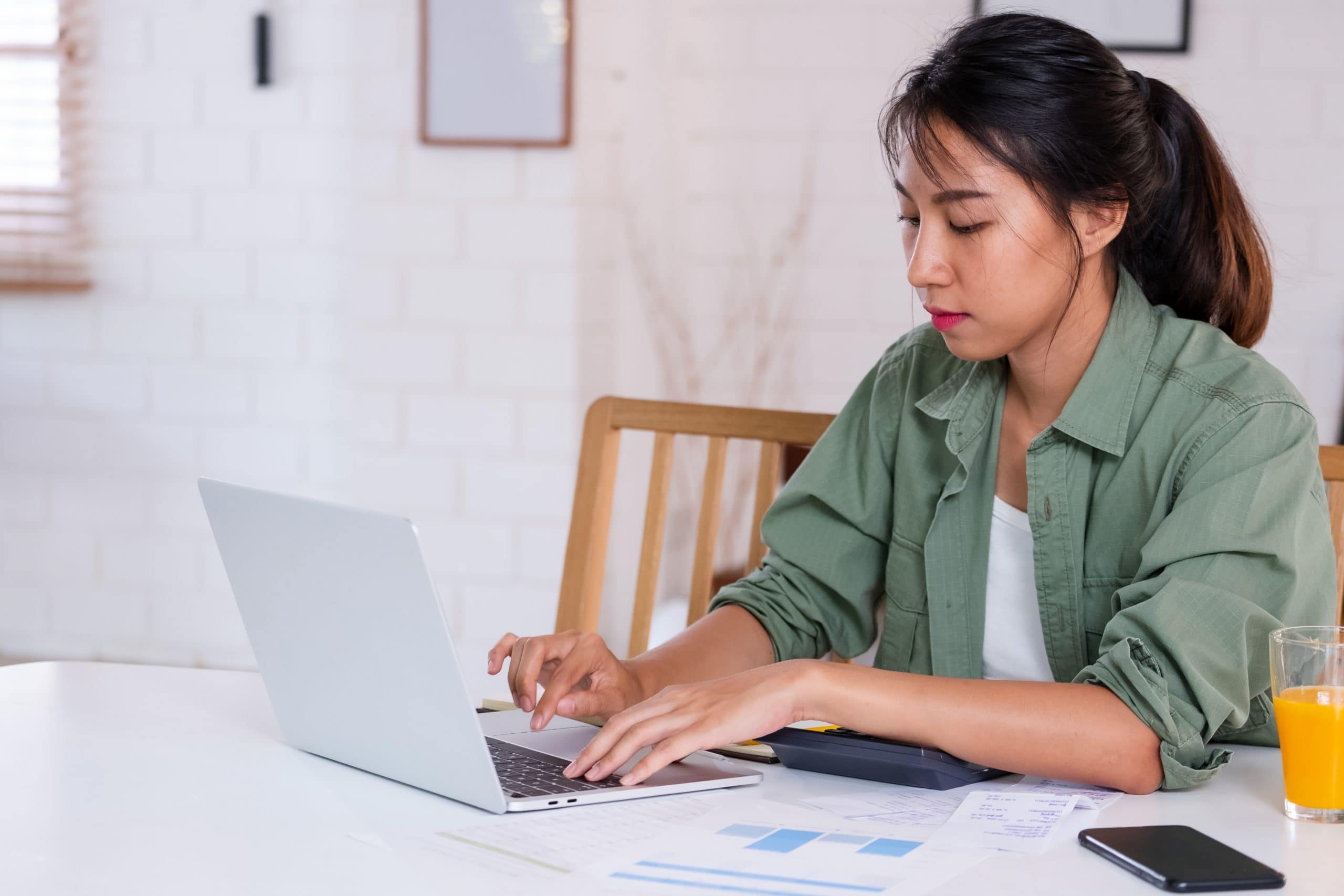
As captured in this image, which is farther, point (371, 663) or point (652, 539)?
point (652, 539)

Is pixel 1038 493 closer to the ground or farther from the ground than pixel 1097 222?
closer to the ground

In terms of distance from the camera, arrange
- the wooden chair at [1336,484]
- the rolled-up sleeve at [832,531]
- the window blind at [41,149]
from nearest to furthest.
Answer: the wooden chair at [1336,484] < the rolled-up sleeve at [832,531] < the window blind at [41,149]

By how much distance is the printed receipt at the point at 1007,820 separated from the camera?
2.71 feet

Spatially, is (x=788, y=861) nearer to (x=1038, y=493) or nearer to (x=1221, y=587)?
(x=1221, y=587)

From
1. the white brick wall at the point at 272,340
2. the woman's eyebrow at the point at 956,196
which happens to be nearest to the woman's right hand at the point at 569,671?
the woman's eyebrow at the point at 956,196

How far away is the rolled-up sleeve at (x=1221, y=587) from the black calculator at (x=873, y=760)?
0.41ft

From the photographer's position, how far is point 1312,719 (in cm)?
87

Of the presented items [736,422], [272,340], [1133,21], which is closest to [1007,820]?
[736,422]

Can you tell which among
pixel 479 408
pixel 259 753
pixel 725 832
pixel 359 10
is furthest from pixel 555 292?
pixel 725 832

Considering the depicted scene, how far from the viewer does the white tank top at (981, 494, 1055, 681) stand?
126cm

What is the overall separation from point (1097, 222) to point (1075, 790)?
0.50 meters

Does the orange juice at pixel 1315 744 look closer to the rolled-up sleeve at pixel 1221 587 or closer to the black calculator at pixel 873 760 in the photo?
the rolled-up sleeve at pixel 1221 587

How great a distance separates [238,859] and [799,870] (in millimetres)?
313

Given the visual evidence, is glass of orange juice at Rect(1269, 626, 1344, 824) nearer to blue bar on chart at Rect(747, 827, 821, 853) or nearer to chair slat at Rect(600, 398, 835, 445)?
blue bar on chart at Rect(747, 827, 821, 853)
